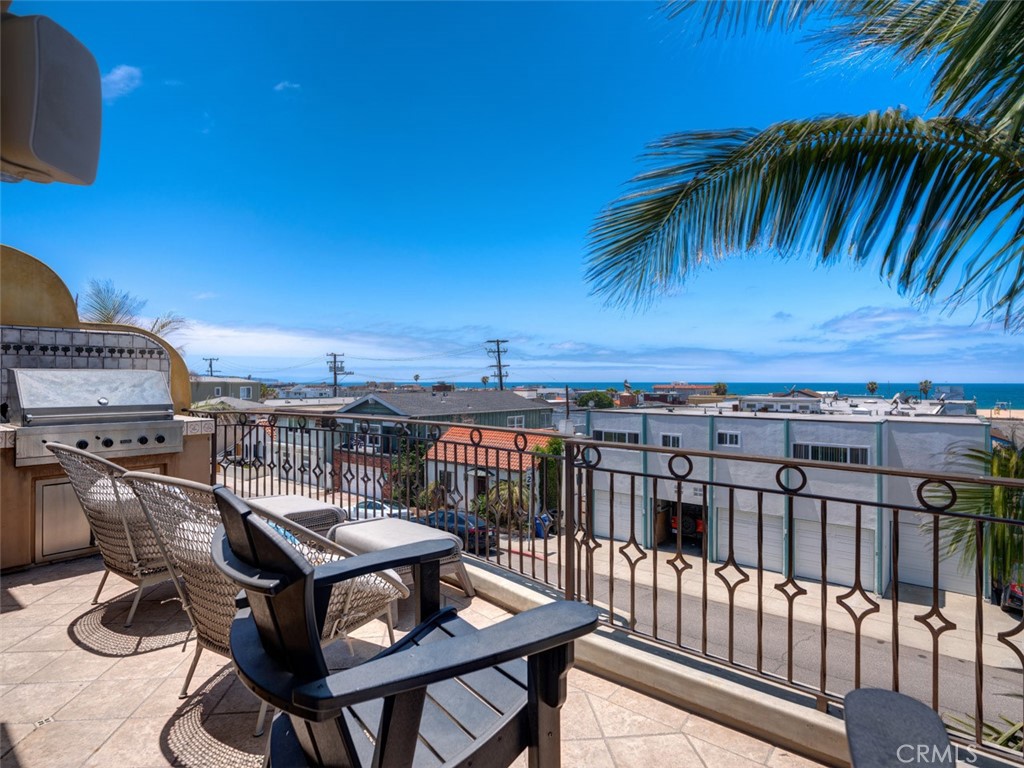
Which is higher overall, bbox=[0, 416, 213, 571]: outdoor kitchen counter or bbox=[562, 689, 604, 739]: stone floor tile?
bbox=[0, 416, 213, 571]: outdoor kitchen counter

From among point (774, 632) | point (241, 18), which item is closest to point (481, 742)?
point (241, 18)

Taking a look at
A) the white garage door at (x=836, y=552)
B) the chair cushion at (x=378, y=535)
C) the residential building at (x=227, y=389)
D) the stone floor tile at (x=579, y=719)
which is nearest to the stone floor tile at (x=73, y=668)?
the chair cushion at (x=378, y=535)

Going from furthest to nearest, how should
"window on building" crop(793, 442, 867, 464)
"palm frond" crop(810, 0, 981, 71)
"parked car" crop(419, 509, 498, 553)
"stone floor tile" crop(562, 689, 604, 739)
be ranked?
"window on building" crop(793, 442, 867, 464) < "parked car" crop(419, 509, 498, 553) < "palm frond" crop(810, 0, 981, 71) < "stone floor tile" crop(562, 689, 604, 739)

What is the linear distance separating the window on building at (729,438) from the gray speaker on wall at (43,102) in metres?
19.5

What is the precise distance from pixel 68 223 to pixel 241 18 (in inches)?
321

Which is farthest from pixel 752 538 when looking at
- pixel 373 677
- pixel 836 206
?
pixel 373 677

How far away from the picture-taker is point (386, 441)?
13.3ft

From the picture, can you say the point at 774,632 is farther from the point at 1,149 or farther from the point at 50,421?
the point at 1,149

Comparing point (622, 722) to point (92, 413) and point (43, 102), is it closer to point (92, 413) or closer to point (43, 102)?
point (43, 102)

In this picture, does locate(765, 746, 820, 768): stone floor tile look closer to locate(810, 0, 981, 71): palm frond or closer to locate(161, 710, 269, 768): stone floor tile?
locate(161, 710, 269, 768): stone floor tile

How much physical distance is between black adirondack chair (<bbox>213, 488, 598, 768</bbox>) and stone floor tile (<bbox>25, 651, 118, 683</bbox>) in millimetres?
1767

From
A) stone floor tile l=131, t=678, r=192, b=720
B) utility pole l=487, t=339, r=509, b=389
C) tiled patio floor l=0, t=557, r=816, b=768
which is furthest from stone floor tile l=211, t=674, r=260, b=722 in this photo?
utility pole l=487, t=339, r=509, b=389

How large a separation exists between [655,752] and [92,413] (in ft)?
13.7

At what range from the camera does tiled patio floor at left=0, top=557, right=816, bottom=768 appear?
180cm
